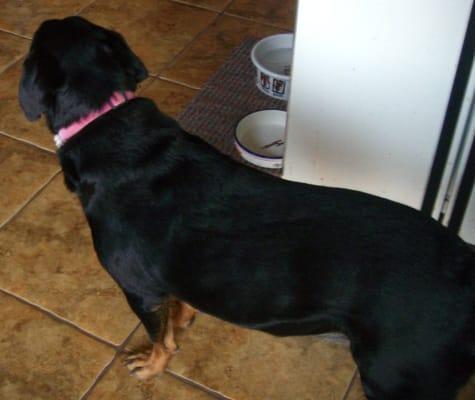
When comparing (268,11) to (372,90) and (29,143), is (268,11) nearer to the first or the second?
(29,143)

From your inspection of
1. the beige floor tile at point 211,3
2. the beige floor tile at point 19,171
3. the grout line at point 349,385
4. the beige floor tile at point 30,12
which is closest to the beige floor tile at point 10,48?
the beige floor tile at point 30,12

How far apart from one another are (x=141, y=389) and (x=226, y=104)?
1203 mm

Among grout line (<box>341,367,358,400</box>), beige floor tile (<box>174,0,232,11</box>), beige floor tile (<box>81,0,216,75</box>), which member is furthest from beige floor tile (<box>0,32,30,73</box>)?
grout line (<box>341,367,358,400</box>)

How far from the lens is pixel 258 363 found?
1679 millimetres

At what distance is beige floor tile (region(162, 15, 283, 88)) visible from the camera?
2.59 m

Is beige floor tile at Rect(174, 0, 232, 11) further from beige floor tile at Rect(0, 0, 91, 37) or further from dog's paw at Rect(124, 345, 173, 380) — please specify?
dog's paw at Rect(124, 345, 173, 380)

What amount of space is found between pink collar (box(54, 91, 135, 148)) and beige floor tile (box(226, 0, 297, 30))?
1.64 m

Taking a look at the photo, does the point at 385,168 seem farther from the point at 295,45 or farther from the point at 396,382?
the point at 396,382

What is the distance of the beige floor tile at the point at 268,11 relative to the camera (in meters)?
2.87

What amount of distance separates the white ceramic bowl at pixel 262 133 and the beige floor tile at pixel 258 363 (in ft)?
2.26

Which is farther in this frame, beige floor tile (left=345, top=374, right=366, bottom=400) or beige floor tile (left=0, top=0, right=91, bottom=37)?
beige floor tile (left=0, top=0, right=91, bottom=37)

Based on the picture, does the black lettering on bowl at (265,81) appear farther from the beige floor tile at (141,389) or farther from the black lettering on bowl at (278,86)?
the beige floor tile at (141,389)

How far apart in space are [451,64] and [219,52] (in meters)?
1.35

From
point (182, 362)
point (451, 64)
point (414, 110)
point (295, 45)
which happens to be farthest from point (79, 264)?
point (451, 64)
